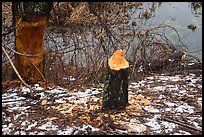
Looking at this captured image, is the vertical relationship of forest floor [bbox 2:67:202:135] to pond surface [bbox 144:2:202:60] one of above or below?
below

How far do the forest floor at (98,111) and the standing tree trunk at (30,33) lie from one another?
9.8 inches

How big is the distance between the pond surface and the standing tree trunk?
13.8 ft

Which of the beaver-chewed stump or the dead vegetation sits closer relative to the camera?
the beaver-chewed stump

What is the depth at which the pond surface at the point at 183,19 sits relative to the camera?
8.51 meters

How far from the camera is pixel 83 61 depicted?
19.9 feet

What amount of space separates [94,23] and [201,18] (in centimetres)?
296

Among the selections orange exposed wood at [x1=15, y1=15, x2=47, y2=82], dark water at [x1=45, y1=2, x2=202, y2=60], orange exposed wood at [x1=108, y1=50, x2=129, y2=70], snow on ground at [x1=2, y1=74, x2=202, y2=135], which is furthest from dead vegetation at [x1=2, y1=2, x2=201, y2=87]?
orange exposed wood at [x1=108, y1=50, x2=129, y2=70]

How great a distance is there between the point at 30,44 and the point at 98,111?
4.99 feet

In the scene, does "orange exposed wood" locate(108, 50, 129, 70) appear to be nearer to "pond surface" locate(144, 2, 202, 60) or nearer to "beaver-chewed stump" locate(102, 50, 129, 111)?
"beaver-chewed stump" locate(102, 50, 129, 111)

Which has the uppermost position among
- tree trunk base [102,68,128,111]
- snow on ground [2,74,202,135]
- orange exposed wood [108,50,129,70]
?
orange exposed wood [108,50,129,70]

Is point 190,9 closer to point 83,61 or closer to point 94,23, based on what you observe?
point 94,23

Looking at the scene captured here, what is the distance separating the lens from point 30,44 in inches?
190

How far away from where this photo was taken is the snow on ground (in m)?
3.44

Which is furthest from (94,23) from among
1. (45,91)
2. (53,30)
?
(45,91)
